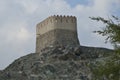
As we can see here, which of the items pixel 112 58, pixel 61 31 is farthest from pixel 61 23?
pixel 112 58

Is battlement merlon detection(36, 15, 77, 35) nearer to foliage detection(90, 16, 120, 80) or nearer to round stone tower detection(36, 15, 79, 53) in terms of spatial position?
round stone tower detection(36, 15, 79, 53)

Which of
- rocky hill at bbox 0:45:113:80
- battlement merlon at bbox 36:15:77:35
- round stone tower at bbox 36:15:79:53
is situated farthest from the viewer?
battlement merlon at bbox 36:15:77:35

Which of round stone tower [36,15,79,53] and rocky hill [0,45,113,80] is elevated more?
round stone tower [36,15,79,53]

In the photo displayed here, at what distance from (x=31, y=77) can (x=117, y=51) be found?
49.0 metres

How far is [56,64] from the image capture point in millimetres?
68938

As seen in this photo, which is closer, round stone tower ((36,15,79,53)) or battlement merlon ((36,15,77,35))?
round stone tower ((36,15,79,53))

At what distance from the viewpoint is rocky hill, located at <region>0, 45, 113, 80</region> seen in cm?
6412

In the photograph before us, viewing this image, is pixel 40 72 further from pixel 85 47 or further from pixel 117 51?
pixel 117 51

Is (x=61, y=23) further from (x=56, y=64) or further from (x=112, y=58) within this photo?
(x=112, y=58)

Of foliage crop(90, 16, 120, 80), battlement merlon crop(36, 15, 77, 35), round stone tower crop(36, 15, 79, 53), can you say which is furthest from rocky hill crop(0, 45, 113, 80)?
foliage crop(90, 16, 120, 80)

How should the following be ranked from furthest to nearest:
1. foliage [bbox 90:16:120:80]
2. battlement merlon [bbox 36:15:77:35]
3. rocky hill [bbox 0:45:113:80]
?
1. battlement merlon [bbox 36:15:77:35]
2. rocky hill [bbox 0:45:113:80]
3. foliage [bbox 90:16:120:80]

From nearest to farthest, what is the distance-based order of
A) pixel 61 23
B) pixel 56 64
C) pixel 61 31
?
pixel 56 64, pixel 61 31, pixel 61 23

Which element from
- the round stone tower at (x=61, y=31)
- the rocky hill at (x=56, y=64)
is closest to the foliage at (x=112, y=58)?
the rocky hill at (x=56, y=64)

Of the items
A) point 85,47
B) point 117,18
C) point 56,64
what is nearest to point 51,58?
point 56,64
